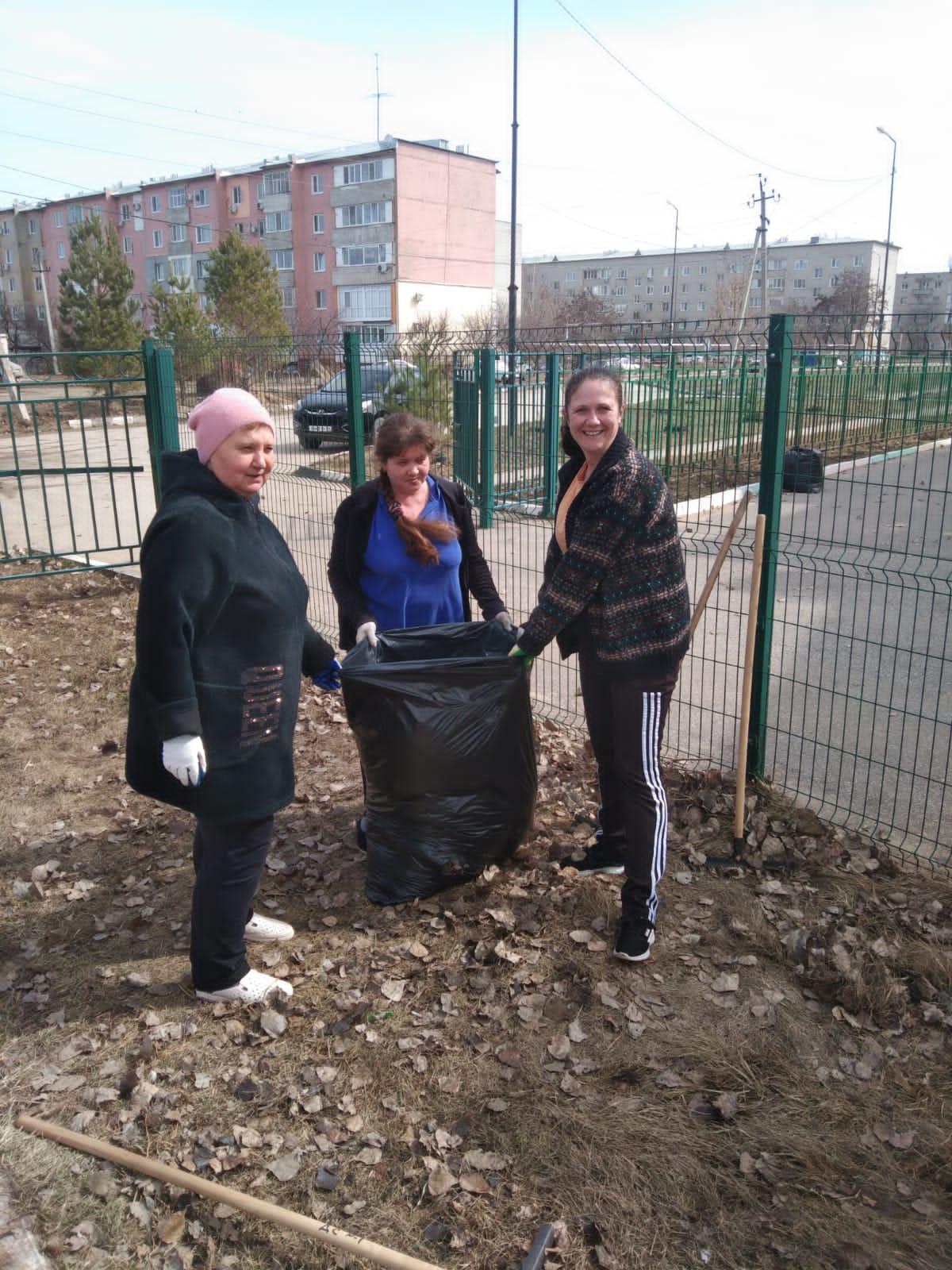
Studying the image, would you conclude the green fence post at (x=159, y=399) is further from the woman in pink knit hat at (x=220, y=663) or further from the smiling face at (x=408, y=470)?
the woman in pink knit hat at (x=220, y=663)

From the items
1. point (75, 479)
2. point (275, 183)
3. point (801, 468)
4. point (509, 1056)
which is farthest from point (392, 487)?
point (275, 183)

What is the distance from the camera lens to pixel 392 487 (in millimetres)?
3316

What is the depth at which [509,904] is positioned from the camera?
3.32 meters

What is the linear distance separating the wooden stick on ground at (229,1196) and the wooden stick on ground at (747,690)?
1936 mm

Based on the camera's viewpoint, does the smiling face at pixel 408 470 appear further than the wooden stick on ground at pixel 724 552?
No

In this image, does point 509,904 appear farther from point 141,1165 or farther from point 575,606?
point 141,1165

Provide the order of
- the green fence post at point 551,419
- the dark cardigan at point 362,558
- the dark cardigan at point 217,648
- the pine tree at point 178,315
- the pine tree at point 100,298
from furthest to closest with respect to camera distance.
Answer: the pine tree at point 100,298, the pine tree at point 178,315, the green fence post at point 551,419, the dark cardigan at point 362,558, the dark cardigan at point 217,648

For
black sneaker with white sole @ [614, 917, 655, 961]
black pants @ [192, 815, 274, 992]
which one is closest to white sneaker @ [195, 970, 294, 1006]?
black pants @ [192, 815, 274, 992]

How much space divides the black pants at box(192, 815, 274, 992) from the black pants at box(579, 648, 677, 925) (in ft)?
3.63

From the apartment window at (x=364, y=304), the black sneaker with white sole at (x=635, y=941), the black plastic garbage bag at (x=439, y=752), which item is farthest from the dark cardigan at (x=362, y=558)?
the apartment window at (x=364, y=304)

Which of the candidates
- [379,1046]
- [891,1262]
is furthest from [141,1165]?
[891,1262]

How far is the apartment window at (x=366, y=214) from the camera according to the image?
186ft

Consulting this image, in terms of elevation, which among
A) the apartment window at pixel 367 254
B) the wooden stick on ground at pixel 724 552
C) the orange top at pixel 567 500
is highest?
the apartment window at pixel 367 254

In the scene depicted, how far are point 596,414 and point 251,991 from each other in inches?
80.5
